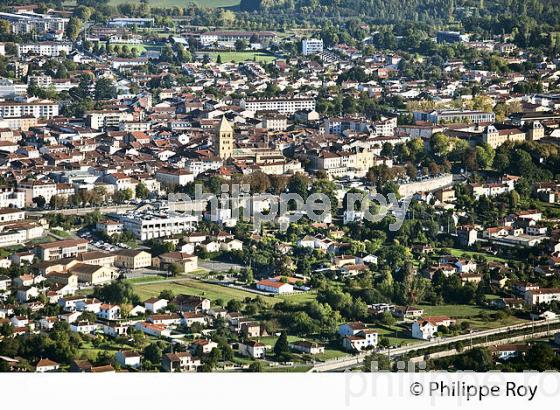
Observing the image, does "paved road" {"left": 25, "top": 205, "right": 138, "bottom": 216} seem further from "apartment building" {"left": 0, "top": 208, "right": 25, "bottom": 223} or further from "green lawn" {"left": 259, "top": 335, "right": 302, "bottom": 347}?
"green lawn" {"left": 259, "top": 335, "right": 302, "bottom": 347}

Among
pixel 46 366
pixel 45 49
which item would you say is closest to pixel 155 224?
pixel 46 366

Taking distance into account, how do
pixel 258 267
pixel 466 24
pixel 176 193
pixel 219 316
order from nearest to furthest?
pixel 219 316 < pixel 258 267 < pixel 176 193 < pixel 466 24

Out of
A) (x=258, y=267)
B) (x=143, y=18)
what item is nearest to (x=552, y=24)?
(x=143, y=18)

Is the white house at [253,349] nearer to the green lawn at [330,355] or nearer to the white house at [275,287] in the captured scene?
the green lawn at [330,355]

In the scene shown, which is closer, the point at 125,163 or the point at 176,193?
the point at 176,193

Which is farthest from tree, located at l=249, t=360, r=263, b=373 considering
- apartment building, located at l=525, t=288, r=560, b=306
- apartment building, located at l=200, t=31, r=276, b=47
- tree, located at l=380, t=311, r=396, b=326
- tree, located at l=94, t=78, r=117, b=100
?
apartment building, located at l=200, t=31, r=276, b=47

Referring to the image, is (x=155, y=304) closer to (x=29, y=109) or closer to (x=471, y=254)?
(x=471, y=254)

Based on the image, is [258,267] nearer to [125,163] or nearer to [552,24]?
[125,163]
